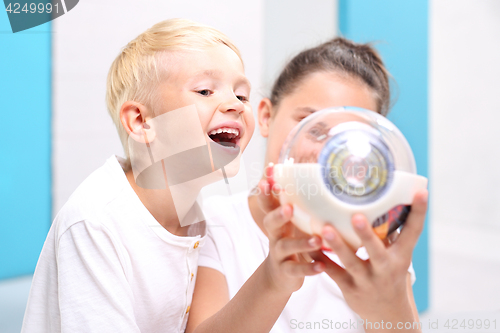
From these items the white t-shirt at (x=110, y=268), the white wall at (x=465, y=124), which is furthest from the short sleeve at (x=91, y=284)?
the white wall at (x=465, y=124)

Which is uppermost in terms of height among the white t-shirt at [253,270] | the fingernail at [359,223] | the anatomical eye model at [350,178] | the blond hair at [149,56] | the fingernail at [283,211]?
the blond hair at [149,56]

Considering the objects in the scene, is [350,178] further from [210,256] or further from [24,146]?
[24,146]

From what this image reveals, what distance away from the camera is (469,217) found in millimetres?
2035

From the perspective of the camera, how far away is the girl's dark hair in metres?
0.69

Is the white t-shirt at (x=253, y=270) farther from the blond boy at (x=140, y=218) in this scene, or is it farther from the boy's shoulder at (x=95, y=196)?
the boy's shoulder at (x=95, y=196)

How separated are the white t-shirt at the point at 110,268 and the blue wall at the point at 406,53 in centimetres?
72

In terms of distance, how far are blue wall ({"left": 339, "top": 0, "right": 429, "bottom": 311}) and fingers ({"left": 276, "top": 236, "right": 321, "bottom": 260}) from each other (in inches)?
30.9

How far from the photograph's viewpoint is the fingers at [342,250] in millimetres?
312

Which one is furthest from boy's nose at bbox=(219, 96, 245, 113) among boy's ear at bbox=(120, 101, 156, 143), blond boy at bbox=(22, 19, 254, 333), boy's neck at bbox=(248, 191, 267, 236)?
boy's neck at bbox=(248, 191, 267, 236)

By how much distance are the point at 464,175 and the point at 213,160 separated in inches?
73.8

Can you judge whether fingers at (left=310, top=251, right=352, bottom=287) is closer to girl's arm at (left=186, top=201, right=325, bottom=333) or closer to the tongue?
girl's arm at (left=186, top=201, right=325, bottom=333)

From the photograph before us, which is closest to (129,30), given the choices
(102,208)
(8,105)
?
(8,105)

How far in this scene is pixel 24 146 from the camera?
2.21ft

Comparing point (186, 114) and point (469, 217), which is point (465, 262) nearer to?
point (469, 217)
